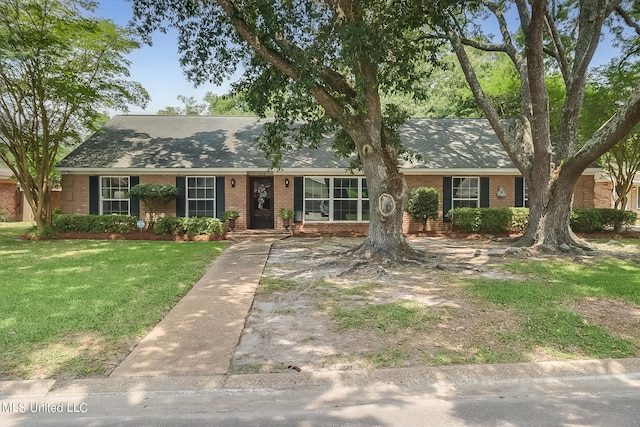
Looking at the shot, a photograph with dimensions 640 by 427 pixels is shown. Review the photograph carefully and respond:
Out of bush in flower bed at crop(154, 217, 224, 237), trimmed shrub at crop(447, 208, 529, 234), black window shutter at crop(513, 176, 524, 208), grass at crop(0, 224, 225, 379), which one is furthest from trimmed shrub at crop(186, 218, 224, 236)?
black window shutter at crop(513, 176, 524, 208)

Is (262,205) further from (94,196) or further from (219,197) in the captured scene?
(94,196)

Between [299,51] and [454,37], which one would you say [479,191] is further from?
[299,51]

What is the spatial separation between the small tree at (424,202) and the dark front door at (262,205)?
5163mm

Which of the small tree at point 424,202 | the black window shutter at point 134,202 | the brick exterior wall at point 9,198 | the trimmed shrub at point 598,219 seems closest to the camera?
the trimmed shrub at point 598,219

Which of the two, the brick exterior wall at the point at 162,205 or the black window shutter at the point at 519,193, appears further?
the black window shutter at the point at 519,193

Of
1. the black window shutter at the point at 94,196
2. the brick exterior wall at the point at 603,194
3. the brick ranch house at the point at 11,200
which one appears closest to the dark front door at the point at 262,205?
the black window shutter at the point at 94,196

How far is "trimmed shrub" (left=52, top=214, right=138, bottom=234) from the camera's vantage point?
43.4ft

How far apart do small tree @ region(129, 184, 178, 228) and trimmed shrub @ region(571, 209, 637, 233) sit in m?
13.9

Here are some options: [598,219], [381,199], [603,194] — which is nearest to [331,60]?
[381,199]

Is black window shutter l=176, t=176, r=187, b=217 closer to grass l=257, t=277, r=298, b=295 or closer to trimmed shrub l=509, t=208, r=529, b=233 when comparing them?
grass l=257, t=277, r=298, b=295

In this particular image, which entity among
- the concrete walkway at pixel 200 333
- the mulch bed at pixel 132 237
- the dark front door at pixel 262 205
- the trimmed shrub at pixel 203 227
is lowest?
the concrete walkway at pixel 200 333

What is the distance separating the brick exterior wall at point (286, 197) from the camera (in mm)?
14372

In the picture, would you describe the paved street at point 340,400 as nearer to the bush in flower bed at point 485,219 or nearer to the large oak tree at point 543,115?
the large oak tree at point 543,115

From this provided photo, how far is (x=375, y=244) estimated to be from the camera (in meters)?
9.16
